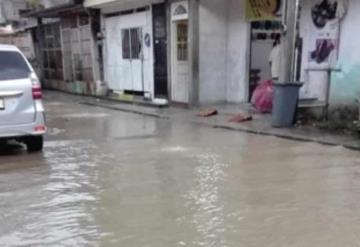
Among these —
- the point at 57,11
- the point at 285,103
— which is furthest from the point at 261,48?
the point at 57,11

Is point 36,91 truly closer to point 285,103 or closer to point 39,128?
point 39,128

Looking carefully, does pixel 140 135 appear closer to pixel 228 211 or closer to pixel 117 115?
pixel 117 115

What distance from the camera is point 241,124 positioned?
11.8 m

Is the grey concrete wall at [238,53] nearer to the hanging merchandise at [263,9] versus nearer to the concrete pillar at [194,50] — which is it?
the hanging merchandise at [263,9]

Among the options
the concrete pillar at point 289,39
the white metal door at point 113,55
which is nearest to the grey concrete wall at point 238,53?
the concrete pillar at point 289,39

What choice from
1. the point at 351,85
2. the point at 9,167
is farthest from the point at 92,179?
the point at 351,85

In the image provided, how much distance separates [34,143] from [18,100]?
0.94 metres

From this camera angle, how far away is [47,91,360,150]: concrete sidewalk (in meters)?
9.66

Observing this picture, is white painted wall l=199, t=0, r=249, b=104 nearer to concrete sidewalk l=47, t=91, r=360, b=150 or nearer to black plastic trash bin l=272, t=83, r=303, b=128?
concrete sidewalk l=47, t=91, r=360, b=150

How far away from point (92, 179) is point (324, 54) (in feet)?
22.5

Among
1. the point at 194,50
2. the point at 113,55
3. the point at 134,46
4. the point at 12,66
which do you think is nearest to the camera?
the point at 12,66

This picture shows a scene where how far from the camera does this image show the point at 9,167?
8.10 m

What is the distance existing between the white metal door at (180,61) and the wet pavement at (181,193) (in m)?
5.55

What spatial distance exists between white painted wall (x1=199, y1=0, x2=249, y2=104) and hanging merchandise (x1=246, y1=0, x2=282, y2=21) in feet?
0.77
